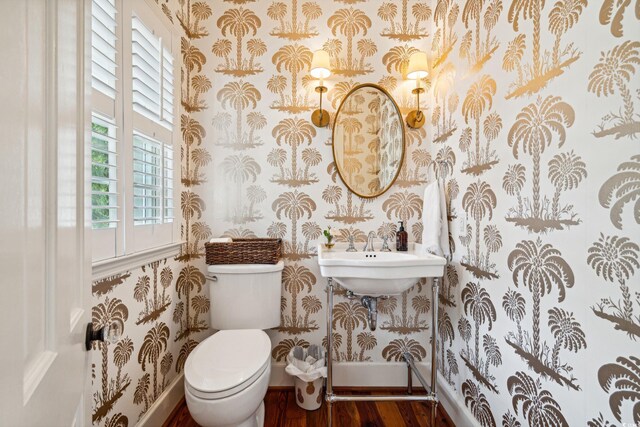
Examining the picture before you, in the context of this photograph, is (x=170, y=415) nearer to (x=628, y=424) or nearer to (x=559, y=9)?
(x=628, y=424)

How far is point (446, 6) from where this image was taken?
168 centimetres

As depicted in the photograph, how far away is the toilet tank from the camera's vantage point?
5.49 ft

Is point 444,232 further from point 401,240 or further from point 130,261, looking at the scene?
point 130,261

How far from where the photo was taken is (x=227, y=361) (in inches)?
49.6

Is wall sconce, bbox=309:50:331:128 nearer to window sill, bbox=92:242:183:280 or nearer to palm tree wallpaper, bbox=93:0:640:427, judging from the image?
palm tree wallpaper, bbox=93:0:640:427

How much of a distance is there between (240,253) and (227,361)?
59 cm

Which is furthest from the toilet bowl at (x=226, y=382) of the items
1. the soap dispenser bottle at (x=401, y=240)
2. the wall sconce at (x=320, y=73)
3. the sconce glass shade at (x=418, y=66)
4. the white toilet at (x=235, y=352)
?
the sconce glass shade at (x=418, y=66)

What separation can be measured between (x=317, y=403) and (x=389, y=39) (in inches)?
89.7

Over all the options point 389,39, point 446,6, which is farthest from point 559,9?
point 389,39

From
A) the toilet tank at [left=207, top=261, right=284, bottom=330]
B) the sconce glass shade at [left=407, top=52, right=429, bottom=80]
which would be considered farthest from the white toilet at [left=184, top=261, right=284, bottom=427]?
the sconce glass shade at [left=407, top=52, right=429, bottom=80]

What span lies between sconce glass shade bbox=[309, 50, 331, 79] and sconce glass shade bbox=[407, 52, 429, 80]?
0.52 metres

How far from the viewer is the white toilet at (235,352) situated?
1.12m

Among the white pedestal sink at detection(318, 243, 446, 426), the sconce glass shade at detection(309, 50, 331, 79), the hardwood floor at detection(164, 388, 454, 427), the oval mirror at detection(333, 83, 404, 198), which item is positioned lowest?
the hardwood floor at detection(164, 388, 454, 427)

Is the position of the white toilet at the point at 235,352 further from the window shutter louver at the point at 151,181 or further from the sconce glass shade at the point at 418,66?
the sconce glass shade at the point at 418,66
